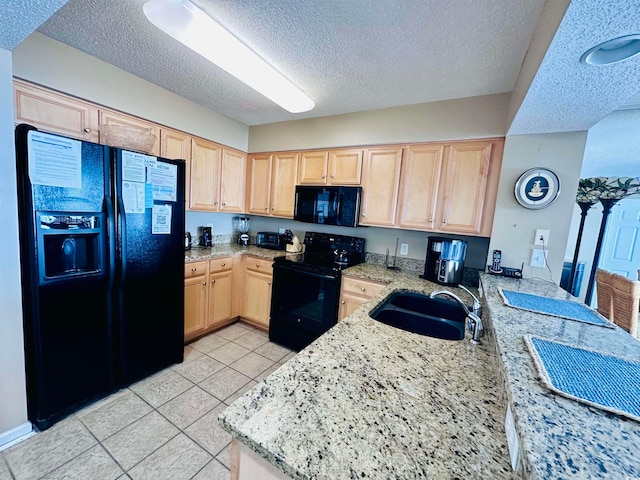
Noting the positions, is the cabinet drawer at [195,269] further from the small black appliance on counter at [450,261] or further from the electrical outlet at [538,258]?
the electrical outlet at [538,258]

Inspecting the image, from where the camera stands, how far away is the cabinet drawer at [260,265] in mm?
2805

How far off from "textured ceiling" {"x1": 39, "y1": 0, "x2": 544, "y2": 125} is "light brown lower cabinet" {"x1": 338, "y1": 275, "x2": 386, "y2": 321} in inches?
64.6

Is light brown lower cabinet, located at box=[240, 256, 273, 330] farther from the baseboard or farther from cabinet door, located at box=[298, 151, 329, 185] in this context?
the baseboard

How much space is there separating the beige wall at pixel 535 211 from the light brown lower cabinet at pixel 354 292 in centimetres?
102

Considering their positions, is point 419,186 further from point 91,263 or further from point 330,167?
point 91,263

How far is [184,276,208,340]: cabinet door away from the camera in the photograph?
2.47 metres

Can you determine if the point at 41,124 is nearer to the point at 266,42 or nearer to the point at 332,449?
the point at 266,42

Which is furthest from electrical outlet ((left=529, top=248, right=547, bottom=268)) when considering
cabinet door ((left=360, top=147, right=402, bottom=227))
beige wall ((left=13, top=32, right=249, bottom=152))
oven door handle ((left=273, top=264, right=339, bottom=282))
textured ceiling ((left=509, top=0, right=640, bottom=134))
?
beige wall ((left=13, top=32, right=249, bottom=152))

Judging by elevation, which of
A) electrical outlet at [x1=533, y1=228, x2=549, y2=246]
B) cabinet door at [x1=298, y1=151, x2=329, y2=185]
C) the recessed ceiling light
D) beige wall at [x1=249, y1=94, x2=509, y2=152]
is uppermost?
beige wall at [x1=249, y1=94, x2=509, y2=152]

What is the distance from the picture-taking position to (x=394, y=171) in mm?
2420

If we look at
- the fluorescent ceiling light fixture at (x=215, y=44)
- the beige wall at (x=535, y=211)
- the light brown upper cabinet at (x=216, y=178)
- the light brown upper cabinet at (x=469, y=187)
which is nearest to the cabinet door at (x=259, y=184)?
the light brown upper cabinet at (x=216, y=178)

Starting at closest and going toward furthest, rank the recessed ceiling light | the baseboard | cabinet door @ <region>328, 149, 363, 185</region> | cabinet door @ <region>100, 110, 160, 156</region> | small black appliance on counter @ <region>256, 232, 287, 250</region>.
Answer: the recessed ceiling light → the baseboard → cabinet door @ <region>100, 110, 160, 156</region> → cabinet door @ <region>328, 149, 363, 185</region> → small black appliance on counter @ <region>256, 232, 287, 250</region>

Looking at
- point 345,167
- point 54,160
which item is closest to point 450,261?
point 345,167

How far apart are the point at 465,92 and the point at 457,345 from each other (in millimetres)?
1979
